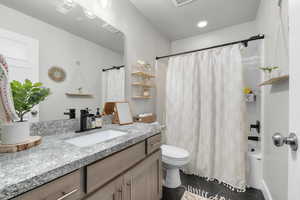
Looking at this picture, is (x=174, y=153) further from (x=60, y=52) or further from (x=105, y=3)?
(x=105, y=3)

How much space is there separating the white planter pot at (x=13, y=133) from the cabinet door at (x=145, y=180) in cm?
64

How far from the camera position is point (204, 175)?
180 cm

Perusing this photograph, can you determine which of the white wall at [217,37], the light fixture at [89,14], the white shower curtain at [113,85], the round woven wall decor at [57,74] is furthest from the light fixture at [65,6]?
the white wall at [217,37]

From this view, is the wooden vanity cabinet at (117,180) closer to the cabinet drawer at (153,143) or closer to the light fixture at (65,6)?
the cabinet drawer at (153,143)

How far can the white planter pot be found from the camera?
670 mm

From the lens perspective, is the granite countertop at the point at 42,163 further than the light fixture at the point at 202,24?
No

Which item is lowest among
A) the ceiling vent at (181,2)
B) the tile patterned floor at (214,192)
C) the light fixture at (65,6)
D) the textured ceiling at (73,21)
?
the tile patterned floor at (214,192)

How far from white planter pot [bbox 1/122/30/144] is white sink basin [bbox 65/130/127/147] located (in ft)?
0.81

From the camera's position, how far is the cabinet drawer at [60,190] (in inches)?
17.8

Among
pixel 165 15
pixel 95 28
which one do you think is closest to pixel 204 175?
pixel 95 28

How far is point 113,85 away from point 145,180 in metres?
1.02

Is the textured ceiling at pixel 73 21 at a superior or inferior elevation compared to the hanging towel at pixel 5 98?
superior

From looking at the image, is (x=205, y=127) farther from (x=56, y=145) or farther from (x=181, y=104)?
(x=56, y=145)

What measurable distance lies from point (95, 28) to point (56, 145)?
1131 mm
